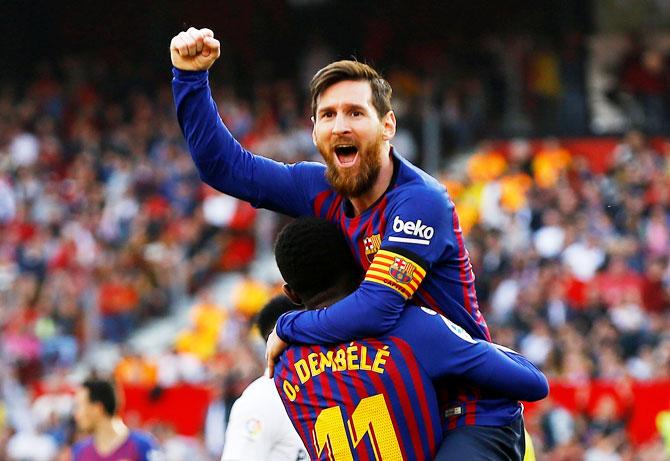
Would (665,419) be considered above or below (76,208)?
below

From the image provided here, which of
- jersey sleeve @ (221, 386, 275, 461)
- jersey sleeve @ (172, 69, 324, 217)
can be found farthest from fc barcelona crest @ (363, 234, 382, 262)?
jersey sleeve @ (221, 386, 275, 461)

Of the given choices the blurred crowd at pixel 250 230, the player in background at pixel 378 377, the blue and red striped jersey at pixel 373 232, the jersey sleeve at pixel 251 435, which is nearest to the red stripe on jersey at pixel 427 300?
the blue and red striped jersey at pixel 373 232

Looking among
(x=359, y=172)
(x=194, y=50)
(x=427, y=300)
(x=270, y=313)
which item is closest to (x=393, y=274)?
(x=427, y=300)

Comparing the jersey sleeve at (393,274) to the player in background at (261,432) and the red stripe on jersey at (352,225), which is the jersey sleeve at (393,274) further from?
the player in background at (261,432)

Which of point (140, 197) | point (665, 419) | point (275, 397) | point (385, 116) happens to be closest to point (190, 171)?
point (140, 197)

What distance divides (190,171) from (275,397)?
566 inches

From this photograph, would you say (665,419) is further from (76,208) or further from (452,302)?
(76,208)

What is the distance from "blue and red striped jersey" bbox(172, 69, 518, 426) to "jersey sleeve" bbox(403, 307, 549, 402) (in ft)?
0.29

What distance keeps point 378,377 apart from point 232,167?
3.14ft

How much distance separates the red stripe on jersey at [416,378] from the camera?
4250 mm

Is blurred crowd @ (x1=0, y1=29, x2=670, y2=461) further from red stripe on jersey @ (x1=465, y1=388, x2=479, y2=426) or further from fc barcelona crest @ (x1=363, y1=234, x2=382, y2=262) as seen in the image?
fc barcelona crest @ (x1=363, y1=234, x2=382, y2=262)

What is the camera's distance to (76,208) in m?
19.9

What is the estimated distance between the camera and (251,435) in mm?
5672

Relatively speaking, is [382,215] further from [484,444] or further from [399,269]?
[484,444]
